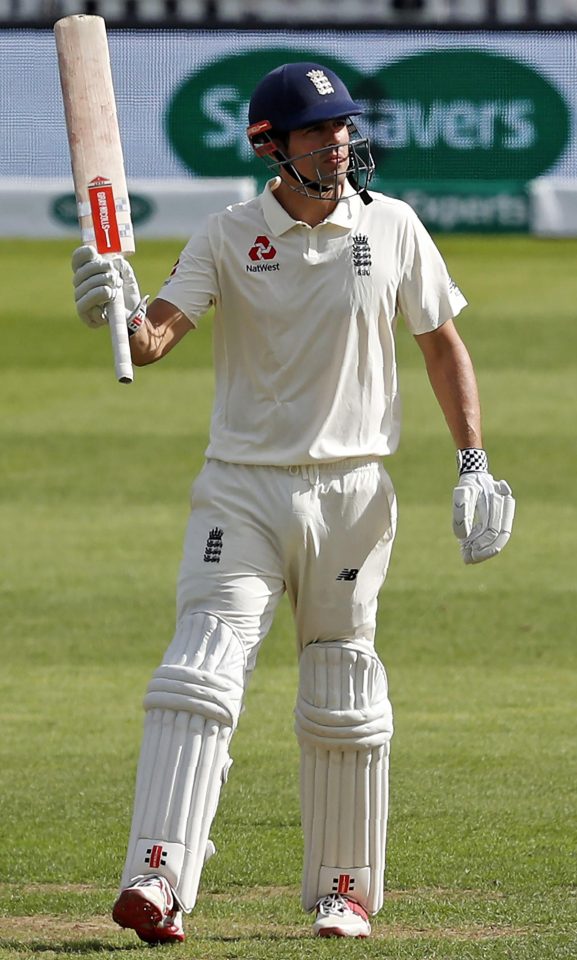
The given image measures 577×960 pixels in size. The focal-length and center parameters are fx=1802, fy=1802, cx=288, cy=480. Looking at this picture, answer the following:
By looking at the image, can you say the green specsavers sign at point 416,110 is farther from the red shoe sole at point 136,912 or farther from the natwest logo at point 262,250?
the red shoe sole at point 136,912

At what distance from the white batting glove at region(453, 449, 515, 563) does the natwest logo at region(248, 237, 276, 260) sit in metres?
0.64

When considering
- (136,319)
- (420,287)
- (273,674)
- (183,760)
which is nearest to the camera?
(183,760)

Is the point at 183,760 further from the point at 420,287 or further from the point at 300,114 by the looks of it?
the point at 300,114

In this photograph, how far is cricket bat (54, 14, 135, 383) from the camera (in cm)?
391

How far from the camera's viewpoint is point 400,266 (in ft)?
13.2

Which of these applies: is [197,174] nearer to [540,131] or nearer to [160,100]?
[160,100]

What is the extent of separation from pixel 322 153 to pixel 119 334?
63cm

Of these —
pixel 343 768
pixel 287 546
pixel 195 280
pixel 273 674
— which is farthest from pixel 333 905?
pixel 273 674

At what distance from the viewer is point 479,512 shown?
4012mm

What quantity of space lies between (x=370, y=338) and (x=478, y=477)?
1.31 feet

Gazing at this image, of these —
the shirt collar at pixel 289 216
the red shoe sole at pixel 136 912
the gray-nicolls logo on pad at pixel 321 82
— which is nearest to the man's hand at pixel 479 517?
the shirt collar at pixel 289 216

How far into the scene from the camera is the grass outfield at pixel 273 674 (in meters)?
4.17

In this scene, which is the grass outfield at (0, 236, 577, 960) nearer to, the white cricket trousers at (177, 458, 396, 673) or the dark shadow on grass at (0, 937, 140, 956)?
the dark shadow on grass at (0, 937, 140, 956)

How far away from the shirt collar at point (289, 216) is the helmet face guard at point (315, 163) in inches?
1.0
